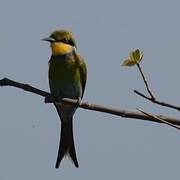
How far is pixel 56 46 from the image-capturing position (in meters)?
4.10

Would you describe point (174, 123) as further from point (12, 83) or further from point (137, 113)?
point (12, 83)

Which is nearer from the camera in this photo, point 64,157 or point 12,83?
point 12,83

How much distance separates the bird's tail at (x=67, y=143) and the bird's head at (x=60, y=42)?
522 millimetres

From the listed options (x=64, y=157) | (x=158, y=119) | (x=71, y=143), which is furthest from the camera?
(x=71, y=143)

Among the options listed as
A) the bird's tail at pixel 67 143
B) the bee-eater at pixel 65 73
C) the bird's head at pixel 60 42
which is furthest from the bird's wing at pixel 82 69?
the bird's tail at pixel 67 143

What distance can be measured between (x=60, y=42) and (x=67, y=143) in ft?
2.49

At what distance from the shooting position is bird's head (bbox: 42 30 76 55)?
409cm

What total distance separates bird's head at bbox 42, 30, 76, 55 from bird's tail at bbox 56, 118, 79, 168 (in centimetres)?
52

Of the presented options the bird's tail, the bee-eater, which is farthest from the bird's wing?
the bird's tail

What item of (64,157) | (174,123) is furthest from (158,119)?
(64,157)

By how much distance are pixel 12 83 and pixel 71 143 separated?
1.89 m

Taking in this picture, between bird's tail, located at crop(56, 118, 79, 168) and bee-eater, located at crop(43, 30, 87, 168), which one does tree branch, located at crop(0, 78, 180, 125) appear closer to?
bird's tail, located at crop(56, 118, 79, 168)

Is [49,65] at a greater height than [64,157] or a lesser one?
greater

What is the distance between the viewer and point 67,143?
382 cm
